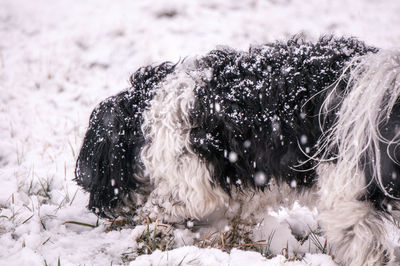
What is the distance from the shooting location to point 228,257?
1871 millimetres

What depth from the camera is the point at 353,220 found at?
1678 mm

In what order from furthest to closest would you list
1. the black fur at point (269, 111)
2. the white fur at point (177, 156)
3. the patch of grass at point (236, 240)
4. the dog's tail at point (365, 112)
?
the patch of grass at point (236, 240), the white fur at point (177, 156), the black fur at point (269, 111), the dog's tail at point (365, 112)

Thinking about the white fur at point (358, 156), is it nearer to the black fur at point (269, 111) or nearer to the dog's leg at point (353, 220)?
the dog's leg at point (353, 220)

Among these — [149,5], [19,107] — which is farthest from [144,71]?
[149,5]

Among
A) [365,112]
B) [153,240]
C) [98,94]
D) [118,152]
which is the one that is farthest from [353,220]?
[98,94]

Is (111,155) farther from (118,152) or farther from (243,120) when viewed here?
(243,120)

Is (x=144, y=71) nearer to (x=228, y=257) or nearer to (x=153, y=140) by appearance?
(x=153, y=140)

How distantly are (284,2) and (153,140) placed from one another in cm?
716

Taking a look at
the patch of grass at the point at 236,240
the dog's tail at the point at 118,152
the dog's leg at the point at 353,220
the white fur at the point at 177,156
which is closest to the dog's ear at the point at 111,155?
the dog's tail at the point at 118,152

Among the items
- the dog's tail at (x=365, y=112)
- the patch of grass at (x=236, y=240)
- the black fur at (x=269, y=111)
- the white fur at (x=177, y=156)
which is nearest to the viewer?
the dog's tail at (x=365, y=112)

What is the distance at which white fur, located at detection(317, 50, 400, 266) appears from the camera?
1.58 m

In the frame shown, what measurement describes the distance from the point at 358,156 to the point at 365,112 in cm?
19

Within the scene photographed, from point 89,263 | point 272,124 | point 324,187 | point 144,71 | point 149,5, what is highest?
point 149,5

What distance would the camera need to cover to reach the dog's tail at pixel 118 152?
2.15 meters
